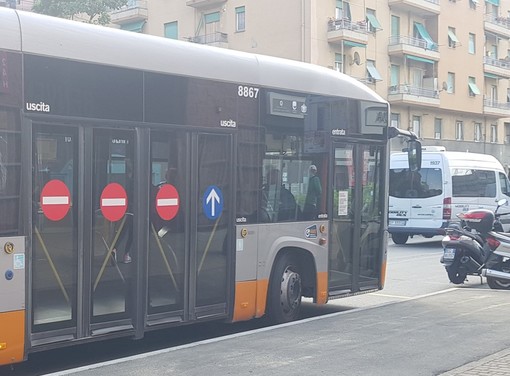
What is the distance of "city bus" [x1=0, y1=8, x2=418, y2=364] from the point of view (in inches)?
265

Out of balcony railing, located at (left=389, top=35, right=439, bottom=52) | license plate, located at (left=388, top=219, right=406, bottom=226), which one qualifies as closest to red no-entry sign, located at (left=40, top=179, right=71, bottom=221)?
license plate, located at (left=388, top=219, right=406, bottom=226)

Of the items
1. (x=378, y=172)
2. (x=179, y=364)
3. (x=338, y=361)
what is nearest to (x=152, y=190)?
(x=179, y=364)

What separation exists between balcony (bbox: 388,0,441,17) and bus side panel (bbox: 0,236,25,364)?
134 ft

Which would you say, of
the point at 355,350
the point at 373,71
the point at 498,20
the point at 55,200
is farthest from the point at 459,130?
the point at 55,200

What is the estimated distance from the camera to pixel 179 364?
7.20 m

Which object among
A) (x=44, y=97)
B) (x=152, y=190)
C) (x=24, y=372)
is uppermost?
(x=44, y=97)

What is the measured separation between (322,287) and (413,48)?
1481 inches

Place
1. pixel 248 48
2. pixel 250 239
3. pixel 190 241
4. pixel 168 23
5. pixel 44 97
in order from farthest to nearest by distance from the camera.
→ 1. pixel 168 23
2. pixel 248 48
3. pixel 250 239
4. pixel 190 241
5. pixel 44 97

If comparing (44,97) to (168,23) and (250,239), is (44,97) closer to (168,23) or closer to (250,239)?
(250,239)

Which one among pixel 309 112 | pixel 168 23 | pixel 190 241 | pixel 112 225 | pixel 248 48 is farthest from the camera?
pixel 168 23

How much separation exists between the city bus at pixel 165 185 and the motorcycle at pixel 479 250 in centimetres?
314

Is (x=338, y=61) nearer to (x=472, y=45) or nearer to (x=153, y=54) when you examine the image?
(x=472, y=45)

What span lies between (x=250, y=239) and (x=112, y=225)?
6.52 feet

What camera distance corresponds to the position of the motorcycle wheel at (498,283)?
12801 millimetres
